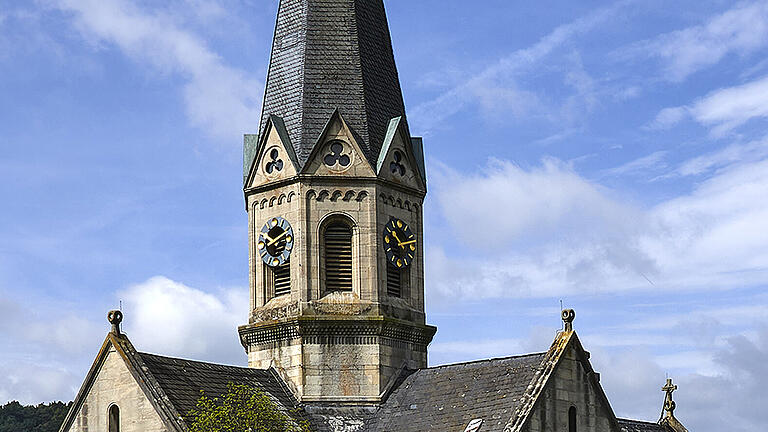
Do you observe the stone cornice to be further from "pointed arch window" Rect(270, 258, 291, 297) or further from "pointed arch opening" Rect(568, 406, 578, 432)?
"pointed arch opening" Rect(568, 406, 578, 432)

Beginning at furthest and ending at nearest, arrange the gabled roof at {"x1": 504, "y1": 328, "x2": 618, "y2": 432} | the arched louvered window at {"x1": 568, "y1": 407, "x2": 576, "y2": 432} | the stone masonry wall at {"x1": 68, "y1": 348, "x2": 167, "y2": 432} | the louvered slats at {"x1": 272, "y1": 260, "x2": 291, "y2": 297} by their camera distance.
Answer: the louvered slats at {"x1": 272, "y1": 260, "x2": 291, "y2": 297}
the arched louvered window at {"x1": 568, "y1": 407, "x2": 576, "y2": 432}
the stone masonry wall at {"x1": 68, "y1": 348, "x2": 167, "y2": 432}
the gabled roof at {"x1": 504, "y1": 328, "x2": 618, "y2": 432}

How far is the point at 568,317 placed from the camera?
51.0 metres

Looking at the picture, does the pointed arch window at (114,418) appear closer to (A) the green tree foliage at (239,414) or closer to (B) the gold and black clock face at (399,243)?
(A) the green tree foliage at (239,414)

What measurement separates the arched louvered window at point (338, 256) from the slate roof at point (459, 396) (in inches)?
178

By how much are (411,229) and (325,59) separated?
25.0ft

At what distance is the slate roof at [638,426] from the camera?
5860 centimetres

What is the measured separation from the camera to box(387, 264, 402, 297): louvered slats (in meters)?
57.6

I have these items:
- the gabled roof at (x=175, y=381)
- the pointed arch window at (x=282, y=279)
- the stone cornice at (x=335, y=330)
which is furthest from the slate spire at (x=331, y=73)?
the gabled roof at (x=175, y=381)

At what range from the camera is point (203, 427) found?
157 feet

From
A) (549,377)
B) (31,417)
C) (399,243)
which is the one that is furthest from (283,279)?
(31,417)

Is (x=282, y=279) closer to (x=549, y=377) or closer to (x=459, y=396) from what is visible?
(x=459, y=396)

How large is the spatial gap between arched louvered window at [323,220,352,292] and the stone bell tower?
0.04m

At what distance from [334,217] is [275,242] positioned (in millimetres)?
2558

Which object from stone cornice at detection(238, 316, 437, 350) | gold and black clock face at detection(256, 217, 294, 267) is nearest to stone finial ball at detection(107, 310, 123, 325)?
stone cornice at detection(238, 316, 437, 350)
